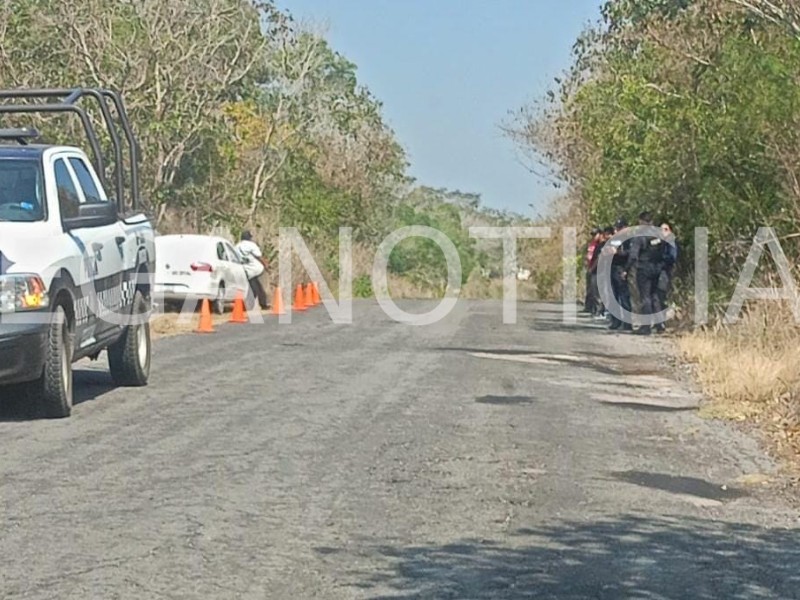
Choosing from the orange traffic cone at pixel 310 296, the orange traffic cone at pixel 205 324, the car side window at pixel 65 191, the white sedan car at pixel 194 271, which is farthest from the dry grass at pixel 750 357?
the orange traffic cone at pixel 310 296

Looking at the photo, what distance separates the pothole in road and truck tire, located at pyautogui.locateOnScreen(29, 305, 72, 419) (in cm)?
362

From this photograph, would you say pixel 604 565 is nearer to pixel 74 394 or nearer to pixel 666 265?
pixel 74 394

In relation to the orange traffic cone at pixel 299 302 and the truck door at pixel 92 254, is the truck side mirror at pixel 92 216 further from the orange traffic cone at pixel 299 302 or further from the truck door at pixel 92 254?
the orange traffic cone at pixel 299 302

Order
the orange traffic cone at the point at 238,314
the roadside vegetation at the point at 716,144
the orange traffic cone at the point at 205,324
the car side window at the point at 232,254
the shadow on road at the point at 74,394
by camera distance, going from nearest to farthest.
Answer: the shadow on road at the point at 74,394, the roadside vegetation at the point at 716,144, the orange traffic cone at the point at 205,324, the orange traffic cone at the point at 238,314, the car side window at the point at 232,254

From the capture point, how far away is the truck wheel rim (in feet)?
46.6

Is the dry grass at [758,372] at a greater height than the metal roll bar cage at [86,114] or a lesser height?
lesser

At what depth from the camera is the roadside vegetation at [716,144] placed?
61.5ft

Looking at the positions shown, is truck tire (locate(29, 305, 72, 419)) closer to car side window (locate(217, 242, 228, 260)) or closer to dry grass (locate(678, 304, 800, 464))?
dry grass (locate(678, 304, 800, 464))

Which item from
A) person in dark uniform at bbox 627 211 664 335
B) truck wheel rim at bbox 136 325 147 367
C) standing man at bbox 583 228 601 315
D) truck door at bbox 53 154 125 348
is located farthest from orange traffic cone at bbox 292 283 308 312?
truck door at bbox 53 154 125 348

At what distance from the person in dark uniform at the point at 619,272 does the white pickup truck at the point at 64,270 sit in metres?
12.0

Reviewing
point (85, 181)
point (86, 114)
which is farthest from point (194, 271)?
point (85, 181)

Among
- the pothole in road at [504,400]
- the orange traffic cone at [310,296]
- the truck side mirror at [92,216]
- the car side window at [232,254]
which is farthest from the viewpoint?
the orange traffic cone at [310,296]

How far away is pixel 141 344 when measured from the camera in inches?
564

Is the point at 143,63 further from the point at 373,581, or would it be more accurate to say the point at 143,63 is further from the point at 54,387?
the point at 373,581
